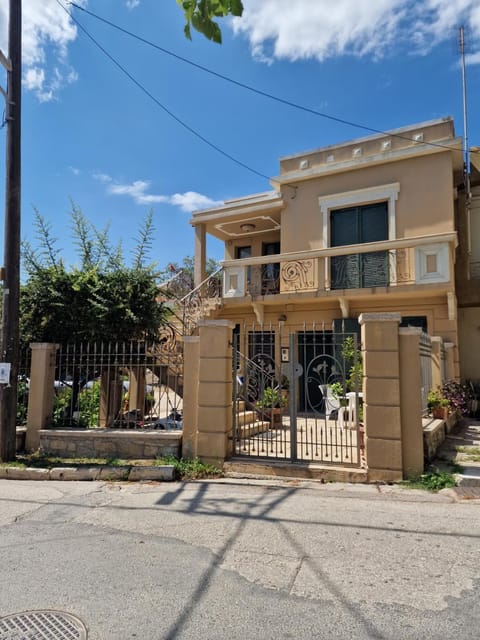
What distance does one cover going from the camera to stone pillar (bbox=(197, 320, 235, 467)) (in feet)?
21.1

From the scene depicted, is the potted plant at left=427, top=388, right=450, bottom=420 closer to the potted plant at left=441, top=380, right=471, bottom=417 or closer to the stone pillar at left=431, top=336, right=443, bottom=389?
the potted plant at left=441, top=380, right=471, bottom=417

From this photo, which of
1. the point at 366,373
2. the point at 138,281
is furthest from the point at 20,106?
the point at 366,373

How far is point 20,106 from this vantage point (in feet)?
23.4

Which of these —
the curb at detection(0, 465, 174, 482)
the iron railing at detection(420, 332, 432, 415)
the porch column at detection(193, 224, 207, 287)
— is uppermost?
the porch column at detection(193, 224, 207, 287)

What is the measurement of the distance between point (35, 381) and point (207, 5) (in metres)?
6.43

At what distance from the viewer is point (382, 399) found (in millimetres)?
5703

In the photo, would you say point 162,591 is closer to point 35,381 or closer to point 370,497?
point 370,497

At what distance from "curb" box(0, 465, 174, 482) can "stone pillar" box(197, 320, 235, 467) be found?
0.66m

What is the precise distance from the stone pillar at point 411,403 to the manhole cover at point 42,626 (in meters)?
4.34

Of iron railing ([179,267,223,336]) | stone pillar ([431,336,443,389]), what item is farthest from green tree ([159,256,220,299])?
stone pillar ([431,336,443,389])

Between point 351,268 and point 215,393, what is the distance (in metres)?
6.96

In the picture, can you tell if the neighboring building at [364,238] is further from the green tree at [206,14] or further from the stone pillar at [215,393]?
the green tree at [206,14]

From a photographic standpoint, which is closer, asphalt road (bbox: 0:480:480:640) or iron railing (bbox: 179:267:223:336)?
asphalt road (bbox: 0:480:480:640)

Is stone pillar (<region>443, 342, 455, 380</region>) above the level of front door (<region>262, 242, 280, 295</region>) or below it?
below
